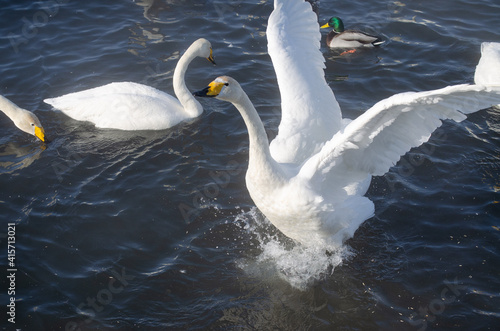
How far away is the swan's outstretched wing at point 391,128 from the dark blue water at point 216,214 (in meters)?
1.58

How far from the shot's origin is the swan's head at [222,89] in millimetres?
5543

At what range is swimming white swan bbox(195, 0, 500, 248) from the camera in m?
5.29

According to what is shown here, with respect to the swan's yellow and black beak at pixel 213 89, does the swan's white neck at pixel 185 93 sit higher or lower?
lower

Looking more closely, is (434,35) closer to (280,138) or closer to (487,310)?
(280,138)

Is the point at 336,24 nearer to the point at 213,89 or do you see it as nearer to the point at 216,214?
the point at 216,214

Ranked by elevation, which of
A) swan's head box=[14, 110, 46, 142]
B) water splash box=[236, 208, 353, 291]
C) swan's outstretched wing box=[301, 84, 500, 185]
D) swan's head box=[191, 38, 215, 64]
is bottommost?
water splash box=[236, 208, 353, 291]

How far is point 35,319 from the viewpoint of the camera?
6.21m

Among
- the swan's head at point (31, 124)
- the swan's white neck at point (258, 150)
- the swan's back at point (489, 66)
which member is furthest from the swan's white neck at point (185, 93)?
the swan's back at point (489, 66)

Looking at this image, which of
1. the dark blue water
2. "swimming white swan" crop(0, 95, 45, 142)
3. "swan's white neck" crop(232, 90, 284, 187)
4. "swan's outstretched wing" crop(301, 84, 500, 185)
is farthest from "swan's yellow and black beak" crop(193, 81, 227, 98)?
"swimming white swan" crop(0, 95, 45, 142)

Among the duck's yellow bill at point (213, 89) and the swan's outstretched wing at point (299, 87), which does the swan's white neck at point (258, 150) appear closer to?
the duck's yellow bill at point (213, 89)

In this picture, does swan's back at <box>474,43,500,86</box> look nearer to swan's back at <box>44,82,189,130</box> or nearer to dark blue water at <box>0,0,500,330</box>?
dark blue water at <box>0,0,500,330</box>

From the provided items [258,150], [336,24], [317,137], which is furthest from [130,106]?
[336,24]

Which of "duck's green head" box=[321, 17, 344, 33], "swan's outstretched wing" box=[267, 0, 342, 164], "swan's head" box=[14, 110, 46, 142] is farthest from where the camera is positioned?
"duck's green head" box=[321, 17, 344, 33]

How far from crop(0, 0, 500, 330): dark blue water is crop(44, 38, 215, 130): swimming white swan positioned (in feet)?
0.68
